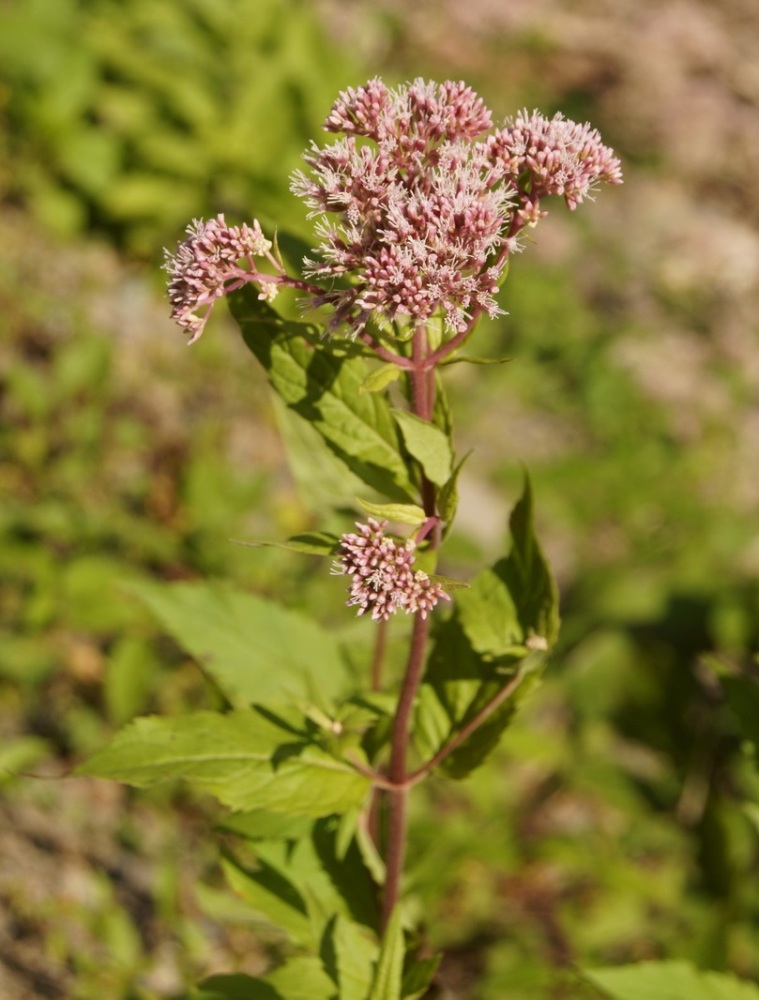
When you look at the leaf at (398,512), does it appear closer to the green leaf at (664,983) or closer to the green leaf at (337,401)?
the green leaf at (337,401)

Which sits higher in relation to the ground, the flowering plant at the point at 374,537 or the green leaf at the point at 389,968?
the flowering plant at the point at 374,537

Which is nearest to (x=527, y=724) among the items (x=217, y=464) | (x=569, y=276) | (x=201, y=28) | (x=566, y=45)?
(x=217, y=464)

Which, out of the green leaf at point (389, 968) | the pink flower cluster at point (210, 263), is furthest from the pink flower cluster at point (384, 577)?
the green leaf at point (389, 968)

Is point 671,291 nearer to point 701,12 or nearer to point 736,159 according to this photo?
point 736,159

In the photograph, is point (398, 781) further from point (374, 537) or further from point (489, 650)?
point (374, 537)

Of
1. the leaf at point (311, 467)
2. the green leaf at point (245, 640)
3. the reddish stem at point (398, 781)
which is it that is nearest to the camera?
the reddish stem at point (398, 781)

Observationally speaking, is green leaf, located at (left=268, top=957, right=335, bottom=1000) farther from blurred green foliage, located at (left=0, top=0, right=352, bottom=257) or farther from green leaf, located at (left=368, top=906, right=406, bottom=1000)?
blurred green foliage, located at (left=0, top=0, right=352, bottom=257)
